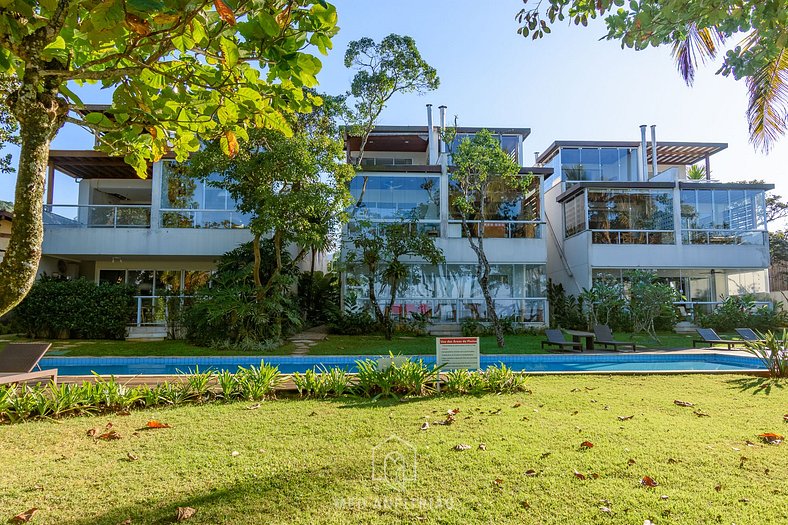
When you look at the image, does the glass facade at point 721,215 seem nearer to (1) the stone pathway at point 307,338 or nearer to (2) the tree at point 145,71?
(1) the stone pathway at point 307,338

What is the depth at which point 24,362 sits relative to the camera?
21.4ft

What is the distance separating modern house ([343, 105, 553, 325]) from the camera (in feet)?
58.0

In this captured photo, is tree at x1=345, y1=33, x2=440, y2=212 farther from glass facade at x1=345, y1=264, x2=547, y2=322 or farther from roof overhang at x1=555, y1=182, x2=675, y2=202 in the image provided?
roof overhang at x1=555, y1=182, x2=675, y2=202

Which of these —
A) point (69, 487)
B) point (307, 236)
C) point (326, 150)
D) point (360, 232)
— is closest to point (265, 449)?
point (69, 487)

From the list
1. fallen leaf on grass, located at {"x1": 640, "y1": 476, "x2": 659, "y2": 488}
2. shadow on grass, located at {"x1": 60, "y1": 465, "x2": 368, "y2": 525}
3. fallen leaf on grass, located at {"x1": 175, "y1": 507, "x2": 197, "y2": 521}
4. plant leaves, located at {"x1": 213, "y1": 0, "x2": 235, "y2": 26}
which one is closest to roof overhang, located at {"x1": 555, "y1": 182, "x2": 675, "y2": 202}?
fallen leaf on grass, located at {"x1": 640, "y1": 476, "x2": 659, "y2": 488}

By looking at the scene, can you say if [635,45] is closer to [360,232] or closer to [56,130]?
[56,130]

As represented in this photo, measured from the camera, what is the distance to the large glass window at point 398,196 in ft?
59.4

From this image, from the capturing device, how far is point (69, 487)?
3.13 m

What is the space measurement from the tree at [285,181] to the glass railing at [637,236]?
1125 centimetres

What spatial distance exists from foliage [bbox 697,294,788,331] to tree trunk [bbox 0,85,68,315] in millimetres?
19947

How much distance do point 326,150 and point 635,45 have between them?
9.57 metres

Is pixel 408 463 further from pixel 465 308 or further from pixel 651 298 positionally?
pixel 465 308

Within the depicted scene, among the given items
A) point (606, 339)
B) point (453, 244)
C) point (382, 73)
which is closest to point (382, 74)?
point (382, 73)

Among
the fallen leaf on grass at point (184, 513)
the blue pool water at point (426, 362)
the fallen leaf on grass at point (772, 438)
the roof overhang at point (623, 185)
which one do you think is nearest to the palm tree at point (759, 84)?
the blue pool water at point (426, 362)
